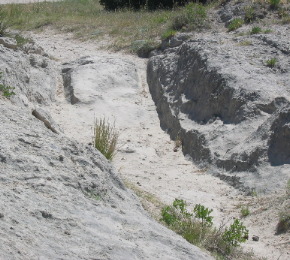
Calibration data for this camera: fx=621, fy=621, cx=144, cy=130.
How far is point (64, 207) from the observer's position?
442 centimetres

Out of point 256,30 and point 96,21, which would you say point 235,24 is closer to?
point 256,30

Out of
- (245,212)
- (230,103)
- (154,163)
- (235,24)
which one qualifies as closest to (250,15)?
(235,24)

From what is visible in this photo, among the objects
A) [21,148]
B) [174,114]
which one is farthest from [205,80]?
[21,148]

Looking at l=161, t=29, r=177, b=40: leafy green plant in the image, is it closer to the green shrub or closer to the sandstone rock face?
the green shrub

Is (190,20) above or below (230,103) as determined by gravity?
above

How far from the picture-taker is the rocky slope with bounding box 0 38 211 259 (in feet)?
12.6

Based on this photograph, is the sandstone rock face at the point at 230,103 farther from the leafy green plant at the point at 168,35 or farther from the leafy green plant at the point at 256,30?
the leafy green plant at the point at 168,35

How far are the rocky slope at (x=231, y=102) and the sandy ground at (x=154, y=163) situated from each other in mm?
232

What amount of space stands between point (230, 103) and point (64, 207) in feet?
18.9

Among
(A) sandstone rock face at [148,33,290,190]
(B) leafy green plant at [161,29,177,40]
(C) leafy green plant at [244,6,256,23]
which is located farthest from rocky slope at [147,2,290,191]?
(C) leafy green plant at [244,6,256,23]

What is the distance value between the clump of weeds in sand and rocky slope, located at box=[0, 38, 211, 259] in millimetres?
599

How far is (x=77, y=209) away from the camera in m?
4.48

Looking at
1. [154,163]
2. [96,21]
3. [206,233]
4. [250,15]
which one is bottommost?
[154,163]

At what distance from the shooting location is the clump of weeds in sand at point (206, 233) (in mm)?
5766
